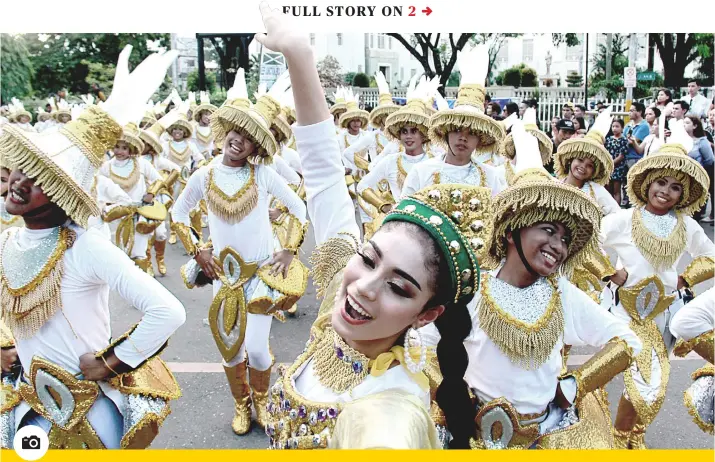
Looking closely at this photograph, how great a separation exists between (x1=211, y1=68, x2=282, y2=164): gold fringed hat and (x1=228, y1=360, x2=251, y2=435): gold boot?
1.29 metres

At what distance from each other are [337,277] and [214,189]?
2281 millimetres

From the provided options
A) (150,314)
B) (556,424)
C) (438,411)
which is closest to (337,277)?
(438,411)

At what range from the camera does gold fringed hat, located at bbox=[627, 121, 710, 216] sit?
3.52 meters

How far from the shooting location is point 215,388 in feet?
14.7

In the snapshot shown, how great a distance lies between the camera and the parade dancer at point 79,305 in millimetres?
2232

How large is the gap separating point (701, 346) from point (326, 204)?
5.53 ft

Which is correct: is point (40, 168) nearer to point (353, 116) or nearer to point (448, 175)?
point (448, 175)

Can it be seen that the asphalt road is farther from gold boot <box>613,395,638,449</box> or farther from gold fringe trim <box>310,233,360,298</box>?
gold fringe trim <box>310,233,360,298</box>

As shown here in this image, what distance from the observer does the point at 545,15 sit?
8.41ft

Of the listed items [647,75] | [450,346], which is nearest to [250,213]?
[450,346]

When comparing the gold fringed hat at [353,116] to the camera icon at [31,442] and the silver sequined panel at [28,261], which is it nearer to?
the silver sequined panel at [28,261]

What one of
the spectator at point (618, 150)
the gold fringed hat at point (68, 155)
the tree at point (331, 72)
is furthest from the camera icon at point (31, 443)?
the tree at point (331, 72)

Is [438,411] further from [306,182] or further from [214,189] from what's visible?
[214,189]

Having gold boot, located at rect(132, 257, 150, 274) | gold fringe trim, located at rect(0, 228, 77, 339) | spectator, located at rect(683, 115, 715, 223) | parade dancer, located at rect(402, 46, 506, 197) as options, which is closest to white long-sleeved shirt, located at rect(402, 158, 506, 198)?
parade dancer, located at rect(402, 46, 506, 197)
